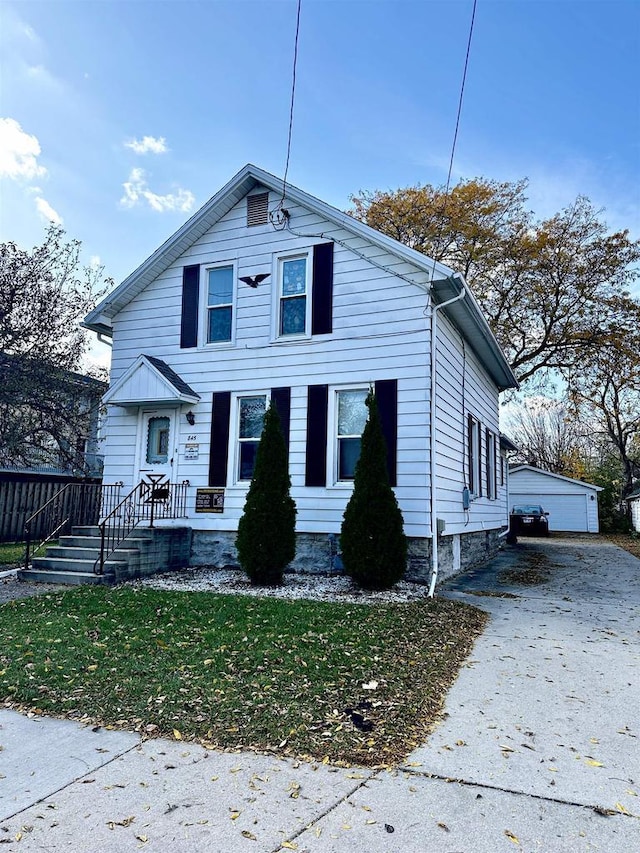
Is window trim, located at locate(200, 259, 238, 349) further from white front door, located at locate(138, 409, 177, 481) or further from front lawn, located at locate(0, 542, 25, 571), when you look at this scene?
front lawn, located at locate(0, 542, 25, 571)

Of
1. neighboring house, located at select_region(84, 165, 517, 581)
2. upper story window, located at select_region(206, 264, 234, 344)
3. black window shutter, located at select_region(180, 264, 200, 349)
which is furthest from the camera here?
black window shutter, located at select_region(180, 264, 200, 349)

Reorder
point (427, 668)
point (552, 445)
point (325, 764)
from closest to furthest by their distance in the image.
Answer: point (325, 764) < point (427, 668) < point (552, 445)

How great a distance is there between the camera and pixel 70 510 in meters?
13.0

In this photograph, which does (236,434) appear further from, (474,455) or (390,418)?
(474,455)

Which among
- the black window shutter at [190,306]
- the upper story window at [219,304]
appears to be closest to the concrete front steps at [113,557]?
the black window shutter at [190,306]

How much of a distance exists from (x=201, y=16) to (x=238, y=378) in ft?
18.0

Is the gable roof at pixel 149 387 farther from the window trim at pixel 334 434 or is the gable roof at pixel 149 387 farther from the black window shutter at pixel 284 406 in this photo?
the window trim at pixel 334 434

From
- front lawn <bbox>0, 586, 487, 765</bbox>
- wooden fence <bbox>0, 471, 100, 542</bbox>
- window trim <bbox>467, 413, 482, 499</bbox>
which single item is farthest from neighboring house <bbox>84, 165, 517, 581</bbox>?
wooden fence <bbox>0, 471, 100, 542</bbox>

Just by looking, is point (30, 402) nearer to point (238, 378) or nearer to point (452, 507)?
point (238, 378)

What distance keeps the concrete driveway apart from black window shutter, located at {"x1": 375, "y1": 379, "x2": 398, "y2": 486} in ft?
15.2

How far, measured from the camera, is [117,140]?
36.6 feet

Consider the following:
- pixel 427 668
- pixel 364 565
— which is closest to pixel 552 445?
pixel 364 565

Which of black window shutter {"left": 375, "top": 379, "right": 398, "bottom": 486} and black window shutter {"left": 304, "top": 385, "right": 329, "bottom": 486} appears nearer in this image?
black window shutter {"left": 375, "top": 379, "right": 398, "bottom": 486}

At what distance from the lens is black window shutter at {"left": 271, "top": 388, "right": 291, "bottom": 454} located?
10.0m
